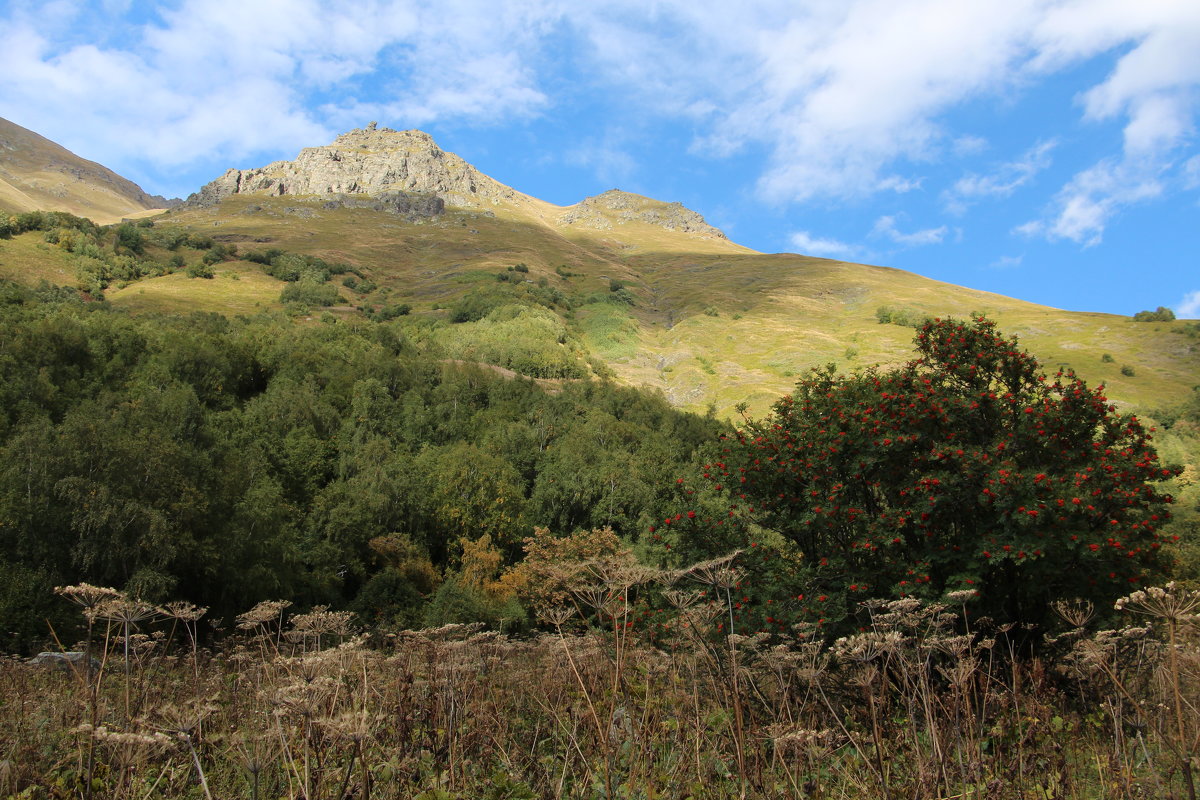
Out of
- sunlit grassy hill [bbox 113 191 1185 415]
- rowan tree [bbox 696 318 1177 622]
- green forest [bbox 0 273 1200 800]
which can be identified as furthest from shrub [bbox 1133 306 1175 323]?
rowan tree [bbox 696 318 1177 622]

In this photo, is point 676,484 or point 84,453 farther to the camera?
point 84,453

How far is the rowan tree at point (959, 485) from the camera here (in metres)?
11.2

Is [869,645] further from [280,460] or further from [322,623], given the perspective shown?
[280,460]

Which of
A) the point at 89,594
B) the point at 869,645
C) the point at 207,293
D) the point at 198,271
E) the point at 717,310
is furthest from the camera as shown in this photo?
the point at 717,310

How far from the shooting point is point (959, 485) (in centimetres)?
1247

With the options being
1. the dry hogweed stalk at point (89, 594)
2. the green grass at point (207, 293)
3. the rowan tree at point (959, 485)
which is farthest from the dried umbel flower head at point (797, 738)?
the green grass at point (207, 293)

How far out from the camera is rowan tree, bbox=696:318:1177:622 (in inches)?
442

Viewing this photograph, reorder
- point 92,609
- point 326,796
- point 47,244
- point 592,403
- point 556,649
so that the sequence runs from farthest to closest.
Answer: point 47,244 < point 592,403 < point 556,649 < point 92,609 < point 326,796

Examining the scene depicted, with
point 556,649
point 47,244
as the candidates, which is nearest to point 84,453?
point 556,649

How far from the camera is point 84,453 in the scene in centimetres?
2936

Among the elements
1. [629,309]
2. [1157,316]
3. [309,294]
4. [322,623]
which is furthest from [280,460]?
[1157,316]

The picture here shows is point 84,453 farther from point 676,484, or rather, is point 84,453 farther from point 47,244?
point 47,244

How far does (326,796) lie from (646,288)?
177 m

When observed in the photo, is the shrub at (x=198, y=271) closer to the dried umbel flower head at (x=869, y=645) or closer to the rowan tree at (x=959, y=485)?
the rowan tree at (x=959, y=485)
